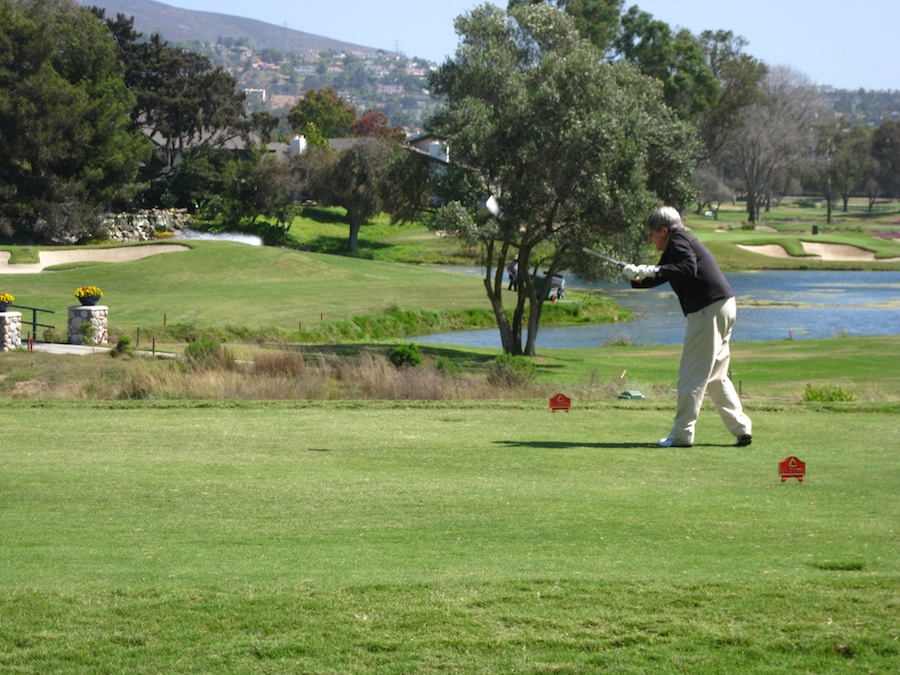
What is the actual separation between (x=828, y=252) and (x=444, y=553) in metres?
91.7

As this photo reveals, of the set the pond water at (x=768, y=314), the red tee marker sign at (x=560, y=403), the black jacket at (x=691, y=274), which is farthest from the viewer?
the pond water at (x=768, y=314)

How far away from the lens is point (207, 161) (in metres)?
90.6

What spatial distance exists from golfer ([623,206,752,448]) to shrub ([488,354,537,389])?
862 centimetres

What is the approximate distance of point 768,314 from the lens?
179 feet

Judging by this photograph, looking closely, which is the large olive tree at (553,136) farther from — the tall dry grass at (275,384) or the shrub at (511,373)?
the tall dry grass at (275,384)

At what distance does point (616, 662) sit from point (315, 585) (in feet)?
6.56

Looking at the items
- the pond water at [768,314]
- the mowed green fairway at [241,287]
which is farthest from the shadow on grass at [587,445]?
the mowed green fairway at [241,287]

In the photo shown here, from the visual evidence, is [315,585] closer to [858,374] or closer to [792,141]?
[858,374]

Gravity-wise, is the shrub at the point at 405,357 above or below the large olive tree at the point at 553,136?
below

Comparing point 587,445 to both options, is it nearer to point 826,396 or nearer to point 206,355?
point 826,396

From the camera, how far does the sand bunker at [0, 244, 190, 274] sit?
199ft

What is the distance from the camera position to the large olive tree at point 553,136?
31.0 meters

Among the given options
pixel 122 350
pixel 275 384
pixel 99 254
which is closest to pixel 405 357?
pixel 275 384

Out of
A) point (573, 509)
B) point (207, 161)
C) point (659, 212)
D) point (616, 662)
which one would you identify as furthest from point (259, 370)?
point (207, 161)
